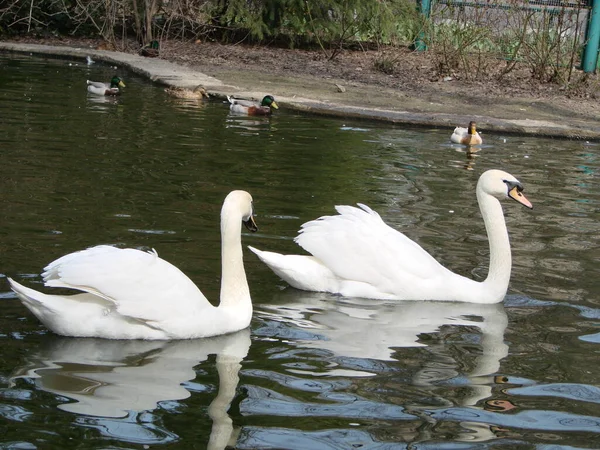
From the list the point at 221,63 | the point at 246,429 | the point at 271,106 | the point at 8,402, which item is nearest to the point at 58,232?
the point at 8,402

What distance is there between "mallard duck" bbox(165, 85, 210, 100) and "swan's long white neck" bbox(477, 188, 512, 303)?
9.52 meters

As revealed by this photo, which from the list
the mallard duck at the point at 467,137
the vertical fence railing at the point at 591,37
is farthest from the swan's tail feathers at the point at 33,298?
the vertical fence railing at the point at 591,37

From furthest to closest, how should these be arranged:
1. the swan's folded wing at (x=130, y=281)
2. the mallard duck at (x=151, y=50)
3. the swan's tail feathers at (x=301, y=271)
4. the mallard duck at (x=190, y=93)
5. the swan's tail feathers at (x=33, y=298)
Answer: the mallard duck at (x=151, y=50)
the mallard duck at (x=190, y=93)
the swan's tail feathers at (x=301, y=271)
the swan's folded wing at (x=130, y=281)
the swan's tail feathers at (x=33, y=298)

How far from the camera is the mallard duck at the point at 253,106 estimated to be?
1420 centimetres

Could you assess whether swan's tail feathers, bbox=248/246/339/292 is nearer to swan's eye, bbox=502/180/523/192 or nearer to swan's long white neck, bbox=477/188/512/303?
swan's long white neck, bbox=477/188/512/303

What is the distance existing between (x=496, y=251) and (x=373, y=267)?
82 centimetres

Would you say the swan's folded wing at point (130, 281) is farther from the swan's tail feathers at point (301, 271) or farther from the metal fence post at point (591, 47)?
the metal fence post at point (591, 47)

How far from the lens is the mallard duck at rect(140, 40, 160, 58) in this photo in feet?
71.1

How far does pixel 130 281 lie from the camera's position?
4922 mm

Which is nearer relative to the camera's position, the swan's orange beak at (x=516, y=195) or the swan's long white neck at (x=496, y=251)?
the swan's long white neck at (x=496, y=251)

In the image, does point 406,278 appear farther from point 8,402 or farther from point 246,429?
point 8,402

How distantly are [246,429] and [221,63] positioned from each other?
17771 millimetres

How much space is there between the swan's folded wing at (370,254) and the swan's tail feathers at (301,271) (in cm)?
8

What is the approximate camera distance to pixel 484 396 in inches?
183
